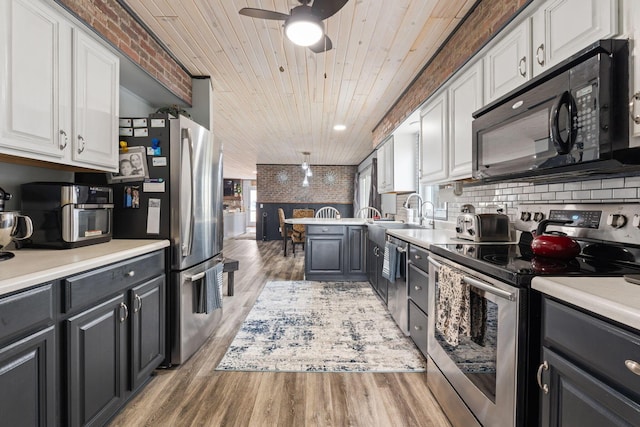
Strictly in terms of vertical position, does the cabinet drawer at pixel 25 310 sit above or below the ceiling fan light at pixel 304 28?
below

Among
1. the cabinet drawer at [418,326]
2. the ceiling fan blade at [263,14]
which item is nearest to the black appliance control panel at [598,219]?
the cabinet drawer at [418,326]

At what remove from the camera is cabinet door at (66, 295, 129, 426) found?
4.24 feet

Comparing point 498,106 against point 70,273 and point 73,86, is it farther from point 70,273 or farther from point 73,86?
point 73,86

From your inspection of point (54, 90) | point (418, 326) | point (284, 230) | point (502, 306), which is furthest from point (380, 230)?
point (284, 230)

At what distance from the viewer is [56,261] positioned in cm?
134

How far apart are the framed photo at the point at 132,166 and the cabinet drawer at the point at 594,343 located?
2363 mm

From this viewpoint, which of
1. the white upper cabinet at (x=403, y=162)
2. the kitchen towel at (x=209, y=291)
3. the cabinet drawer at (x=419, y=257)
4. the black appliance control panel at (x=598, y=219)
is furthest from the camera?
the white upper cabinet at (x=403, y=162)

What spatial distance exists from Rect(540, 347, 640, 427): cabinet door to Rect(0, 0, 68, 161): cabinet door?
7.47 feet

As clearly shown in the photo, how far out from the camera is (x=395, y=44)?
2646 millimetres

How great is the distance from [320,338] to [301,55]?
2535 mm

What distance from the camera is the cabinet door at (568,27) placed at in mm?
1175

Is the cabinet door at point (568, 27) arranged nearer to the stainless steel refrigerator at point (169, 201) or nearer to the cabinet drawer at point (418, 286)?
the cabinet drawer at point (418, 286)

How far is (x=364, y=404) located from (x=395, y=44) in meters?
2.72

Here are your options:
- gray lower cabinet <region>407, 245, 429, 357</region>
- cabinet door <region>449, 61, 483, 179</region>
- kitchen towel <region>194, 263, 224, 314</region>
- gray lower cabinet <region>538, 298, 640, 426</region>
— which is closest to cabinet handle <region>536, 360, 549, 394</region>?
gray lower cabinet <region>538, 298, 640, 426</region>
